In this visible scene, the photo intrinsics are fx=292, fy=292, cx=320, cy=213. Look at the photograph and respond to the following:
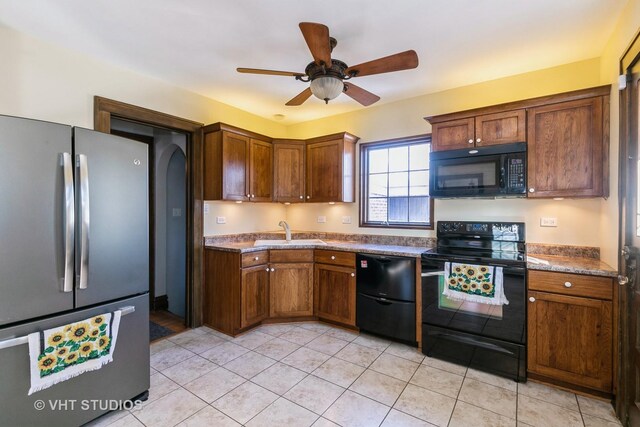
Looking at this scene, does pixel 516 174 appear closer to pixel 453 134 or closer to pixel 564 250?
pixel 453 134

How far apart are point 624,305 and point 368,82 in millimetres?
2648

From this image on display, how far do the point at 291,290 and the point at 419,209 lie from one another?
5.77 feet

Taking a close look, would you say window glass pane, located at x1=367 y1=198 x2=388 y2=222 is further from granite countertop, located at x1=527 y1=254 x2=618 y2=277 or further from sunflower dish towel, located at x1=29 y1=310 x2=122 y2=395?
sunflower dish towel, located at x1=29 y1=310 x2=122 y2=395

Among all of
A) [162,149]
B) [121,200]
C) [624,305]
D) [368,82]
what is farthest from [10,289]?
[624,305]

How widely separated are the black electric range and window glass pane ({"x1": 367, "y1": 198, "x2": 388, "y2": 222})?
2.97ft

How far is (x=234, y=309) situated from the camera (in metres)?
3.06

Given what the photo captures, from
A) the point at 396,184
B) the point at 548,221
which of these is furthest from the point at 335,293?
the point at 548,221

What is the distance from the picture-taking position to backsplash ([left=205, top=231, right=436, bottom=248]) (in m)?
3.30

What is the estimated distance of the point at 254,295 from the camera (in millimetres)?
3172

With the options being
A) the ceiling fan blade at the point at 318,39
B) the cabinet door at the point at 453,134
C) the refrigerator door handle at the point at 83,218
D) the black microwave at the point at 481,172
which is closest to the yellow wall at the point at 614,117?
the black microwave at the point at 481,172

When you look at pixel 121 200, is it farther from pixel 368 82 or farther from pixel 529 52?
pixel 529 52

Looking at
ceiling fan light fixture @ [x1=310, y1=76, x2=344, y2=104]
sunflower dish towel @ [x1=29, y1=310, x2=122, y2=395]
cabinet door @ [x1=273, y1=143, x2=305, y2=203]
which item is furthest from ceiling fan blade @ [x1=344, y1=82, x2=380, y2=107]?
sunflower dish towel @ [x1=29, y1=310, x2=122, y2=395]

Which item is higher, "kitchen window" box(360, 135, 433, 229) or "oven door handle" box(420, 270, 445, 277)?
"kitchen window" box(360, 135, 433, 229)

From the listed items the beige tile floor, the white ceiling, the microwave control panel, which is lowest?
the beige tile floor
